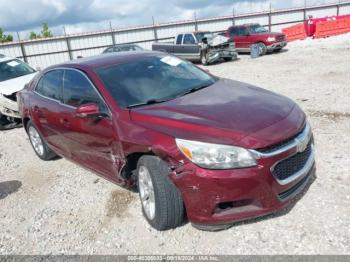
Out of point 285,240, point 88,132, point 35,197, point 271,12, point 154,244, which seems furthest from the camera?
point 271,12

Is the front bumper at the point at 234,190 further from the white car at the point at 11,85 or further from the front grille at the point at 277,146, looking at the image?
the white car at the point at 11,85

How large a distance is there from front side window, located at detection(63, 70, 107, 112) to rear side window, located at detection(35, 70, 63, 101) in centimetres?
→ 19

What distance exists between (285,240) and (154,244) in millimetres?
1212

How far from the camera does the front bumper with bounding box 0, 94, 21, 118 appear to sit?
8016 mm

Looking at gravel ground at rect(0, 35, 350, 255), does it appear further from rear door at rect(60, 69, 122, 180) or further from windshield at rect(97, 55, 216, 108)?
windshield at rect(97, 55, 216, 108)

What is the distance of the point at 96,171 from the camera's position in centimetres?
430

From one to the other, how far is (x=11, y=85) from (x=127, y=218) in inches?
235

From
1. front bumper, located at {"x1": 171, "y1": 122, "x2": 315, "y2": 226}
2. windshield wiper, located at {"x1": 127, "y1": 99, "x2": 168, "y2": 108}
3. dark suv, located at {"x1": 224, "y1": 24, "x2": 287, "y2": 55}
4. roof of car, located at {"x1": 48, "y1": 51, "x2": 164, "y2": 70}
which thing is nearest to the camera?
front bumper, located at {"x1": 171, "y1": 122, "x2": 315, "y2": 226}

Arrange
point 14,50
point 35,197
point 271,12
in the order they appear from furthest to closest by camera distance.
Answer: point 271,12 → point 14,50 → point 35,197

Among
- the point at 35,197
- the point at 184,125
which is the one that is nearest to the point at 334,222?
the point at 184,125

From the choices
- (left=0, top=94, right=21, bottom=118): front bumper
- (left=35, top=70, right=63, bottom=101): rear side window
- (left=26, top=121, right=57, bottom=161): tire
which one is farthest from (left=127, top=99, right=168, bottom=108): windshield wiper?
(left=0, top=94, right=21, bottom=118): front bumper

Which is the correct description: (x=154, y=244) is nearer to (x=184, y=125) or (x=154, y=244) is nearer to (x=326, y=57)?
(x=184, y=125)

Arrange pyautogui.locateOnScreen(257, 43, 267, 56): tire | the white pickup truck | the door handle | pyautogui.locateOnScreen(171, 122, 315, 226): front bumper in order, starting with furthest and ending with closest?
pyautogui.locateOnScreen(257, 43, 267, 56): tire → the white pickup truck → the door handle → pyautogui.locateOnScreen(171, 122, 315, 226): front bumper

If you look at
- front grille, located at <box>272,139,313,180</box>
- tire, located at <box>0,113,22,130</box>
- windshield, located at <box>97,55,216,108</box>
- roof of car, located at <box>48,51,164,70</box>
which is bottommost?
tire, located at <box>0,113,22,130</box>
